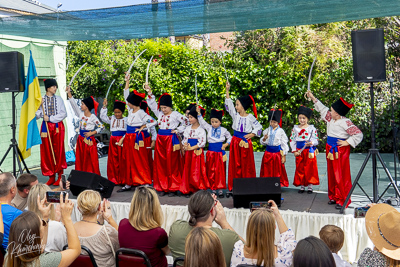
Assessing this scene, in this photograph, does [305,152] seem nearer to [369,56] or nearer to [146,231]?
[369,56]

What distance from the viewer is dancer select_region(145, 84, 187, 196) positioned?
588 cm

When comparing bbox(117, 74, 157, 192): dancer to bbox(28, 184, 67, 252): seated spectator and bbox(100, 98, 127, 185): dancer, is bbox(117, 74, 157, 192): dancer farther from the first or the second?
bbox(28, 184, 67, 252): seated spectator

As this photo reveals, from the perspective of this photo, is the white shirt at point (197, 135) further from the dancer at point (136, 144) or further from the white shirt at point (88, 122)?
the white shirt at point (88, 122)

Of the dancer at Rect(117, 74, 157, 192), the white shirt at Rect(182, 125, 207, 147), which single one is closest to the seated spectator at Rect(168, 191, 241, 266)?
the white shirt at Rect(182, 125, 207, 147)

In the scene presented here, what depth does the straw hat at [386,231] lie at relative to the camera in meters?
2.32

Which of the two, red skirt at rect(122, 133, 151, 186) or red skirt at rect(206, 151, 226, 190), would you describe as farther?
red skirt at rect(122, 133, 151, 186)

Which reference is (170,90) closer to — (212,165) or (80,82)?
(80,82)

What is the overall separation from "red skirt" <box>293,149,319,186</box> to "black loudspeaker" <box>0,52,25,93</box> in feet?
13.0

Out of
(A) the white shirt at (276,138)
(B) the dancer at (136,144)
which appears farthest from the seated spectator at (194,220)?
(B) the dancer at (136,144)

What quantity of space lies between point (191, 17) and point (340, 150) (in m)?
2.30

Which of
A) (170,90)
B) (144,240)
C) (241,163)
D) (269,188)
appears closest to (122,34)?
(241,163)

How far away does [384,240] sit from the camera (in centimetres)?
236

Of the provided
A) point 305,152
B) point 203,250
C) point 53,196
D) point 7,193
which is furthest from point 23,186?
point 305,152

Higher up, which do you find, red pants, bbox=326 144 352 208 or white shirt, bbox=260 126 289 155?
white shirt, bbox=260 126 289 155
